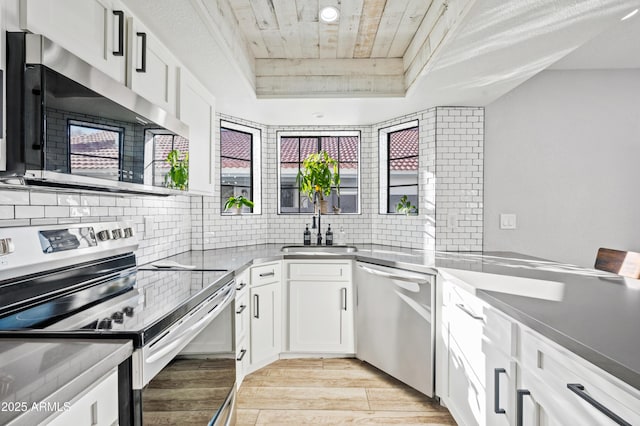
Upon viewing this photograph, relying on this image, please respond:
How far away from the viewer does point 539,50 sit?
1912 millimetres

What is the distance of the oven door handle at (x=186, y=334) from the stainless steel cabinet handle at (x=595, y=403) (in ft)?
3.79

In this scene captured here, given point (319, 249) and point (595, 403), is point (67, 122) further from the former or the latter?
point (319, 249)

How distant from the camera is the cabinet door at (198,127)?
2.16 metres

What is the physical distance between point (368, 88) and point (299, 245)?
1516mm

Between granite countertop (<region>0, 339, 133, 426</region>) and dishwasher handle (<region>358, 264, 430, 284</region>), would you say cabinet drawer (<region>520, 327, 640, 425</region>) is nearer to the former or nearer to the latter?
dishwasher handle (<region>358, 264, 430, 284</region>)

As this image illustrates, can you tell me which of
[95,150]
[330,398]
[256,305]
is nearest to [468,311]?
[330,398]

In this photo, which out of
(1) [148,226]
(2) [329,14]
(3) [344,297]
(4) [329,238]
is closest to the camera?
(2) [329,14]

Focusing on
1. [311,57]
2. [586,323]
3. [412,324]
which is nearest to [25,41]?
[586,323]

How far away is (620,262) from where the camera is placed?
226cm

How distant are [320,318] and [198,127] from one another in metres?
1.70

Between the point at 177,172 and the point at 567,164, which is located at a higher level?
the point at 567,164

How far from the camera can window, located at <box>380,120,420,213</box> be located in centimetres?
337

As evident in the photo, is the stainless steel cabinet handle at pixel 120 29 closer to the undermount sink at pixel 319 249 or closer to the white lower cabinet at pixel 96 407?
the white lower cabinet at pixel 96 407

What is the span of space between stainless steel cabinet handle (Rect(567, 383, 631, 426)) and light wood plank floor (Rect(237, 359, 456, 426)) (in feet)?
4.48
